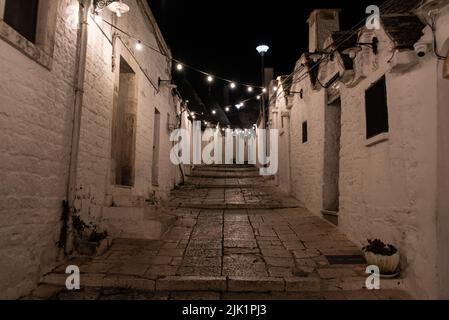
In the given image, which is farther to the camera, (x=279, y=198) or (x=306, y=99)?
(x=279, y=198)

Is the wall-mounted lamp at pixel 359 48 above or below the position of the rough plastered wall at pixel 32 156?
above

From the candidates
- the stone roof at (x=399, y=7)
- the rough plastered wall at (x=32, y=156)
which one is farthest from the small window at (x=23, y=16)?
the stone roof at (x=399, y=7)

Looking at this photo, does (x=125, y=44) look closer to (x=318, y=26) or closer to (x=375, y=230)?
(x=318, y=26)

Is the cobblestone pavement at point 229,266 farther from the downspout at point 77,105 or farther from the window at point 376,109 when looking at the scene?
the window at point 376,109

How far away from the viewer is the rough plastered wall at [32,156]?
326 centimetres

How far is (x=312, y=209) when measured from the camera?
8180mm

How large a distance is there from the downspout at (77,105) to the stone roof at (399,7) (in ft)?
15.4

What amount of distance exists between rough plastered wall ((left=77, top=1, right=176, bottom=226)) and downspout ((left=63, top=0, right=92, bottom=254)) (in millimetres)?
242

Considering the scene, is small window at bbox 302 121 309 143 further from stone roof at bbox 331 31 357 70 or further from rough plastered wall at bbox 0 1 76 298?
rough plastered wall at bbox 0 1 76 298

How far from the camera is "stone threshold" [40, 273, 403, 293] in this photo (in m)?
3.97

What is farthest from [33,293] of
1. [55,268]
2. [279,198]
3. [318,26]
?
[318,26]

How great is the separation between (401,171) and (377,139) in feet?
2.43

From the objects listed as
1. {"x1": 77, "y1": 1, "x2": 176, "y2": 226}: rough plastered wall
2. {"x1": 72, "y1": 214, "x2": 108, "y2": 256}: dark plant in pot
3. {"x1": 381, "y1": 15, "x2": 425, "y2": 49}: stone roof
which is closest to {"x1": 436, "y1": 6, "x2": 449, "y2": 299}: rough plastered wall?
{"x1": 381, "y1": 15, "x2": 425, "y2": 49}: stone roof
